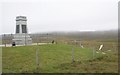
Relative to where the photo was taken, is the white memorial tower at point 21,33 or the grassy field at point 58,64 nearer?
→ the grassy field at point 58,64

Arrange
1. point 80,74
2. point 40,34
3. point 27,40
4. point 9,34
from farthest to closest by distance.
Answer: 1. point 40,34
2. point 9,34
3. point 27,40
4. point 80,74

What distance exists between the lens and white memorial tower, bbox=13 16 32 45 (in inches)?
1136

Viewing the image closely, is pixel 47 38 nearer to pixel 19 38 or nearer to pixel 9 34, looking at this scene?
pixel 9 34

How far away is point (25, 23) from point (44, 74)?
20.1m

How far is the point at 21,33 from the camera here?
29.0 metres

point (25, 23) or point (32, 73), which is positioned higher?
point (25, 23)

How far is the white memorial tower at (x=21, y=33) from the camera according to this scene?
94.7 feet

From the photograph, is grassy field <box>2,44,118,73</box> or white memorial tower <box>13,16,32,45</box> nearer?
grassy field <box>2,44,118,73</box>

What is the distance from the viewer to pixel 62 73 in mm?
9961

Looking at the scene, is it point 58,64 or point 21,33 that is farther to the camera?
point 21,33

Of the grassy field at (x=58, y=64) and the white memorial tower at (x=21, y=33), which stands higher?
the white memorial tower at (x=21, y=33)

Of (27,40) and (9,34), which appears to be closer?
(27,40)

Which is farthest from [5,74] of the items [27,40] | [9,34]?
→ [9,34]

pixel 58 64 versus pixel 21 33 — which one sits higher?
pixel 21 33
